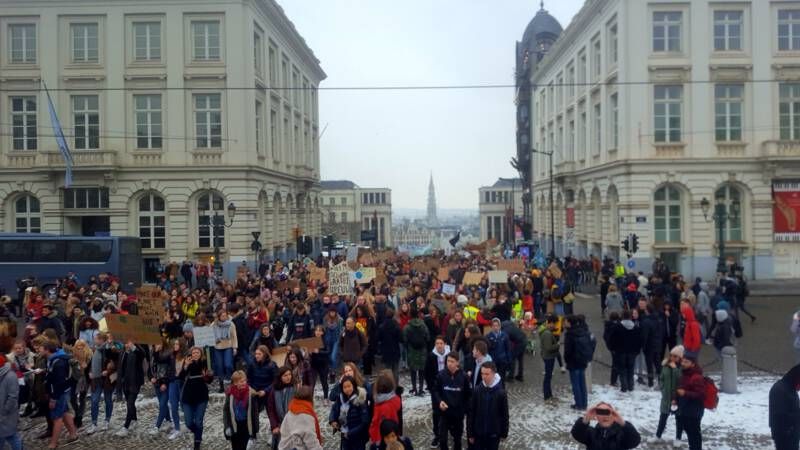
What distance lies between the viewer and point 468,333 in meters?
11.7

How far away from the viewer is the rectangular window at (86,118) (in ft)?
120

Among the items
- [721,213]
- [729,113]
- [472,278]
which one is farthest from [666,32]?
[472,278]

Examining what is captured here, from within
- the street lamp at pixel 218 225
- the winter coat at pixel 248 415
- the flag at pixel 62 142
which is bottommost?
the winter coat at pixel 248 415

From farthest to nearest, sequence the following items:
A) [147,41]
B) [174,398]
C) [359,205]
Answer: [359,205] < [147,41] < [174,398]

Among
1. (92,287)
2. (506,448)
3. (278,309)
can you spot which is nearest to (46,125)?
(92,287)

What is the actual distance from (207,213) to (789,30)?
102 ft

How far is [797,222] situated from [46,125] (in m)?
38.8

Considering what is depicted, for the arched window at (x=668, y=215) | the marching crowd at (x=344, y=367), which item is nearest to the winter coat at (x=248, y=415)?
the marching crowd at (x=344, y=367)

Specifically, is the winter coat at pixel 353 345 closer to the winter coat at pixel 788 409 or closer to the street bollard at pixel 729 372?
the street bollard at pixel 729 372

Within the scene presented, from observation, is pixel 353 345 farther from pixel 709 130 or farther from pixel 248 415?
pixel 709 130

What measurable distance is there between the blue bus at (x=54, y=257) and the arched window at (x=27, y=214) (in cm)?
925

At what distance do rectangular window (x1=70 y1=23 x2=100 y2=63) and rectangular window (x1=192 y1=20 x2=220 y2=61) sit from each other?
5270mm

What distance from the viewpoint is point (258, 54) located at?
3950 centimetres

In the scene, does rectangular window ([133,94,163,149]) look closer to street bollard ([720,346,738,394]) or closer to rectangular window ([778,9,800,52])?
street bollard ([720,346,738,394])
